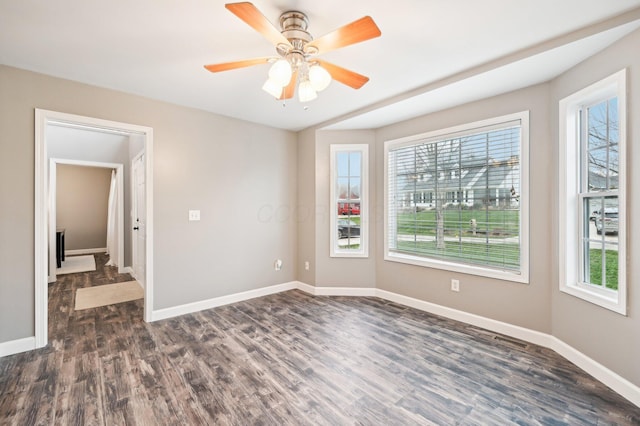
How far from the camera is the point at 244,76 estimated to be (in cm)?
265

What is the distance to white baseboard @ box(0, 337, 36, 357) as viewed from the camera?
2.47m

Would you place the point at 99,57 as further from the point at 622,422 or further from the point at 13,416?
the point at 622,422

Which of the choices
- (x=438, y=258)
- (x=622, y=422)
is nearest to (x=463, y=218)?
(x=438, y=258)

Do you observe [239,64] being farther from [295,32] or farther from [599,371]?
[599,371]

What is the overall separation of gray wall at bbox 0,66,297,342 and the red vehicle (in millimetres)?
809

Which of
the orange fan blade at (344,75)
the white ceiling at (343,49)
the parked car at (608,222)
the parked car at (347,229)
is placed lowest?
the parked car at (347,229)

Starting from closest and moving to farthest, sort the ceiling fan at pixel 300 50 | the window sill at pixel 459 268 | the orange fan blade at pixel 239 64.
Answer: the ceiling fan at pixel 300 50 < the orange fan blade at pixel 239 64 < the window sill at pixel 459 268

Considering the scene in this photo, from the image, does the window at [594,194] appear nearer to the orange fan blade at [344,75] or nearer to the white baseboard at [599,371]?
the white baseboard at [599,371]

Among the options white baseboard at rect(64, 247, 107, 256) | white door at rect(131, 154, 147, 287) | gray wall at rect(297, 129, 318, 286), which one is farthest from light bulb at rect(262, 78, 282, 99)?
white baseboard at rect(64, 247, 107, 256)

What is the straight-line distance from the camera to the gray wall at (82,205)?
7.50m

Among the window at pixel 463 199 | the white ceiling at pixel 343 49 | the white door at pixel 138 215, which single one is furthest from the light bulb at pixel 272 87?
the white door at pixel 138 215

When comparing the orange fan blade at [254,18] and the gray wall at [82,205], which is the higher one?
the orange fan blade at [254,18]

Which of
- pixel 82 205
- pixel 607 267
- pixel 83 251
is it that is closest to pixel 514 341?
pixel 607 267

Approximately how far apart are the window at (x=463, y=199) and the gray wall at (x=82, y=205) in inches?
316
